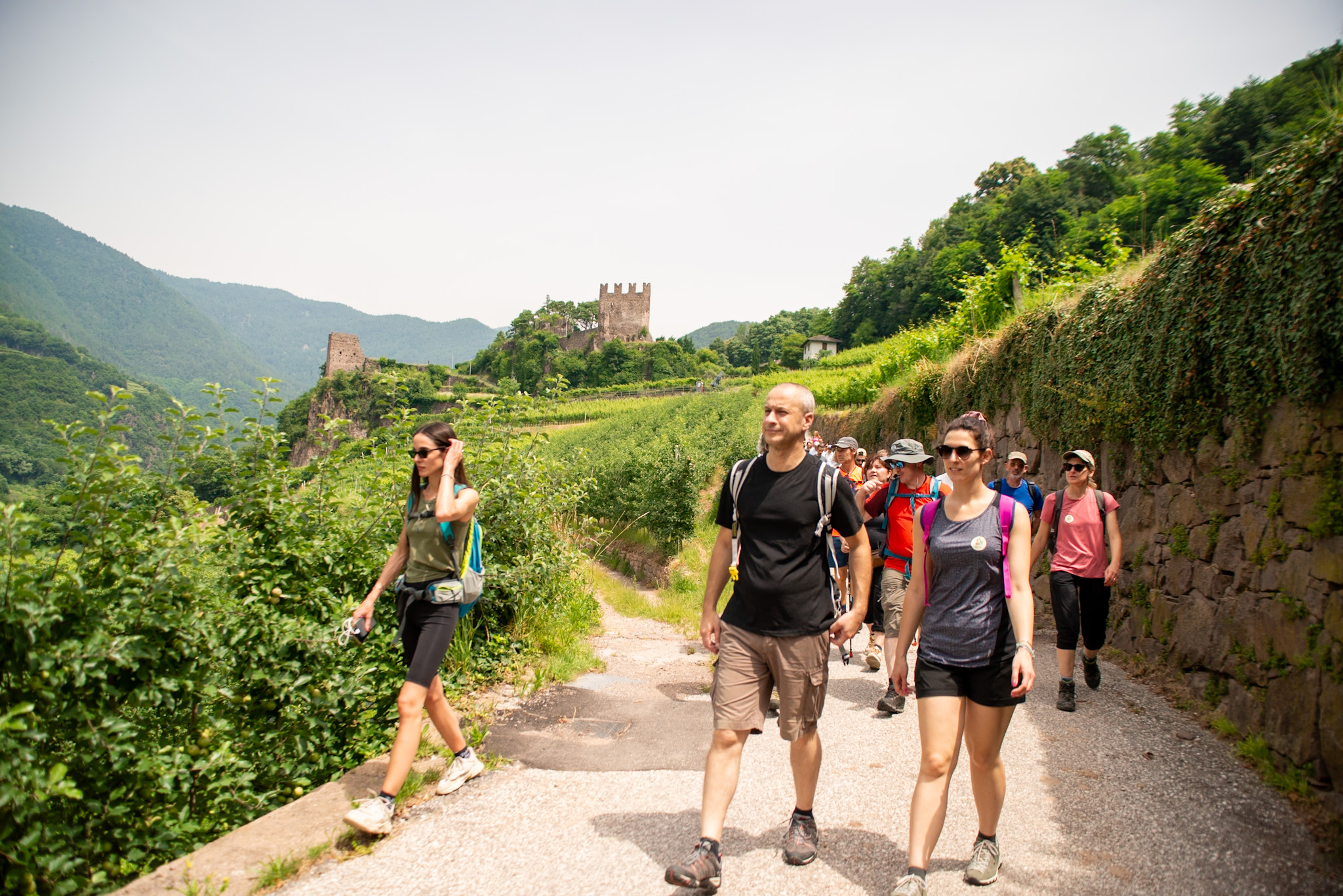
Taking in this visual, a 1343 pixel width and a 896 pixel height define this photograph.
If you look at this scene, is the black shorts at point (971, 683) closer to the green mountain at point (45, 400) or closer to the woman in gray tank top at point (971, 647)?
the woman in gray tank top at point (971, 647)

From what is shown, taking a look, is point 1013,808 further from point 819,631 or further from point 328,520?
point 328,520

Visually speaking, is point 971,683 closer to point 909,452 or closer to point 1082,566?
point 909,452

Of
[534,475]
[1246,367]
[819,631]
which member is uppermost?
[1246,367]

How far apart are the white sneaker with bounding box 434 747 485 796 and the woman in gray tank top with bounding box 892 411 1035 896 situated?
2.18 metres

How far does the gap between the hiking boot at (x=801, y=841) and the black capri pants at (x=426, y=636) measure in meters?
1.76

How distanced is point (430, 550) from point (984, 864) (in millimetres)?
2784

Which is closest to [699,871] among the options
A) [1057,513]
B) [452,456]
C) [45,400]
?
[452,456]

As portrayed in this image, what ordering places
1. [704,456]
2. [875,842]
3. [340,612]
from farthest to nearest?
[704,456] → [340,612] → [875,842]

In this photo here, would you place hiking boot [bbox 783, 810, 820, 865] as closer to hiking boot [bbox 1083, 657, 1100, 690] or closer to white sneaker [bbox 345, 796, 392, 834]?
white sneaker [bbox 345, 796, 392, 834]

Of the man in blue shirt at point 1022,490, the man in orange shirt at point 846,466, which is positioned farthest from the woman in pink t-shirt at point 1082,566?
the man in orange shirt at point 846,466

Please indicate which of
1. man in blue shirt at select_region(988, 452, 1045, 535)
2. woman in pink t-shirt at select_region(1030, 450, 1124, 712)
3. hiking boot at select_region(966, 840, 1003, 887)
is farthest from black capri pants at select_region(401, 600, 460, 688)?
woman in pink t-shirt at select_region(1030, 450, 1124, 712)

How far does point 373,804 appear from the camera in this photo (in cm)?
316

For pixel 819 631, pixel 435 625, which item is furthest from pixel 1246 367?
pixel 435 625

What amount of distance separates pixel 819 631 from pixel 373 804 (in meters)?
2.08
